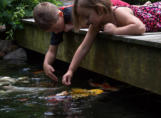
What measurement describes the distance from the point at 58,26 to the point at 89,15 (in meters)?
0.64

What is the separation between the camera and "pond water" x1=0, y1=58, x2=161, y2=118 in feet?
8.48

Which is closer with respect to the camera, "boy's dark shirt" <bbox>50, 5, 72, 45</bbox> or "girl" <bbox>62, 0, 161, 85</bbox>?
"girl" <bbox>62, 0, 161, 85</bbox>

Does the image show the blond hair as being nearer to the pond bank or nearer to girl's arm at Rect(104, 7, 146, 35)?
girl's arm at Rect(104, 7, 146, 35)

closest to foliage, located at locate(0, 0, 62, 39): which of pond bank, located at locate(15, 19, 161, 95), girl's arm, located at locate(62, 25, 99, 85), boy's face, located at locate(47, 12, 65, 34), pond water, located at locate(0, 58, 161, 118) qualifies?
pond water, located at locate(0, 58, 161, 118)

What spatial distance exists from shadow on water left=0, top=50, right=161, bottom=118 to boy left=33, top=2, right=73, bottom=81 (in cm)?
28

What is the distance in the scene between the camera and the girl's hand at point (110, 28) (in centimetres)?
276

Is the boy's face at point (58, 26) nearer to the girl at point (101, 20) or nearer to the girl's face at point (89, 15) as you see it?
the girl at point (101, 20)

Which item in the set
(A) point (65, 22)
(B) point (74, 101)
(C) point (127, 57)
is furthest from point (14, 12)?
(C) point (127, 57)

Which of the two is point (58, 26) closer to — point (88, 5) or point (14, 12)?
point (88, 5)

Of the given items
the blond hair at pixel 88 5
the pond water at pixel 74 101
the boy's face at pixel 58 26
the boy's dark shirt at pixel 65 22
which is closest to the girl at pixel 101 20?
the blond hair at pixel 88 5

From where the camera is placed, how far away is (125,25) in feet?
9.23

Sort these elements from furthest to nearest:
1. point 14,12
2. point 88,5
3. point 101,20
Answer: point 14,12, point 101,20, point 88,5

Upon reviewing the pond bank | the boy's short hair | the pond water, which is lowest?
the pond water

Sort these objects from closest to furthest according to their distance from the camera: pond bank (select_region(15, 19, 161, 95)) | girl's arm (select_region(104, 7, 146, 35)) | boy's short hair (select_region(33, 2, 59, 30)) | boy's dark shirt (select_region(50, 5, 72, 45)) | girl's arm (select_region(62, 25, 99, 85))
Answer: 1. pond bank (select_region(15, 19, 161, 95))
2. girl's arm (select_region(104, 7, 146, 35))
3. girl's arm (select_region(62, 25, 99, 85))
4. boy's short hair (select_region(33, 2, 59, 30))
5. boy's dark shirt (select_region(50, 5, 72, 45))
